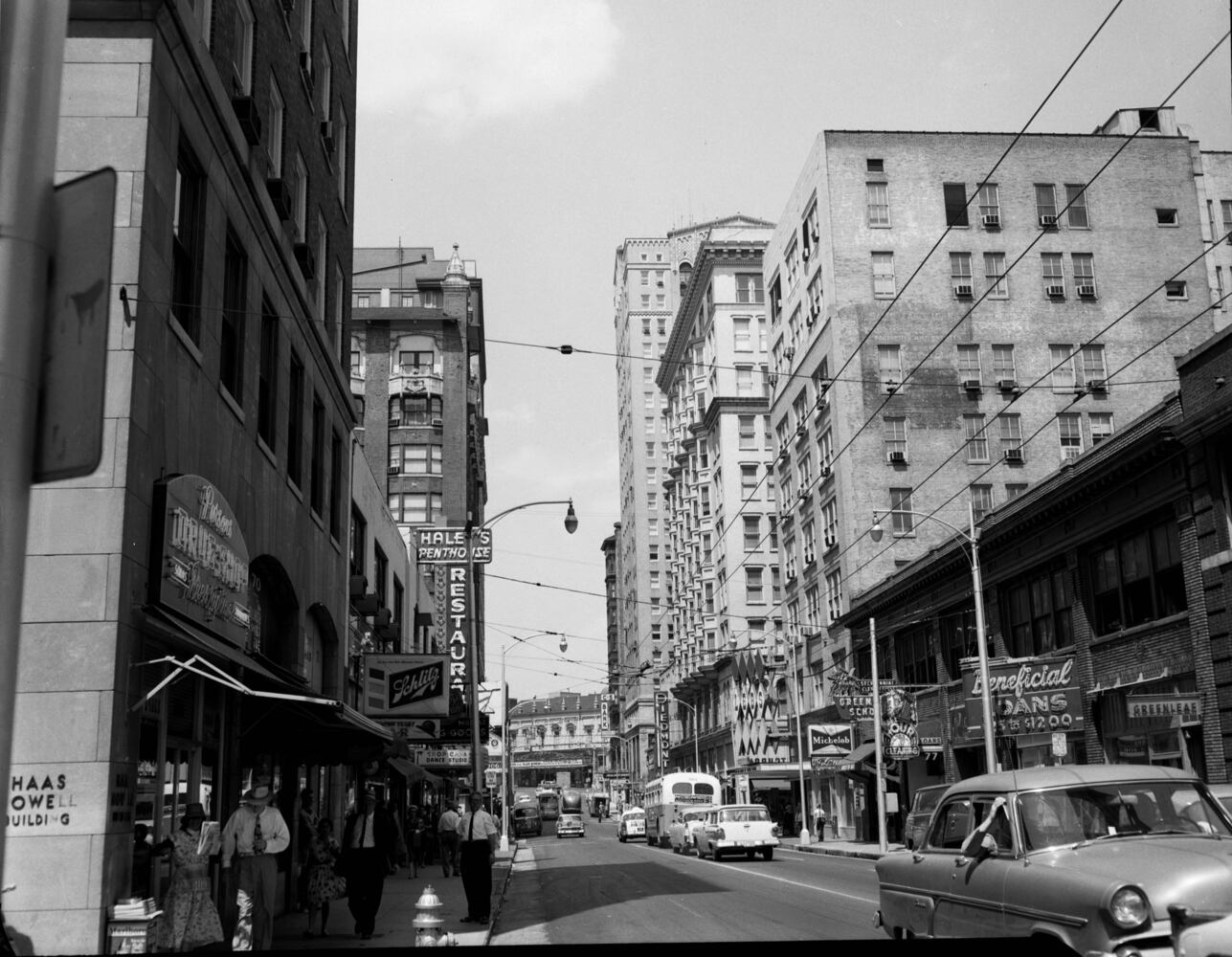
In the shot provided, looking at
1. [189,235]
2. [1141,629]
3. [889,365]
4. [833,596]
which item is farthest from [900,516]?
[189,235]

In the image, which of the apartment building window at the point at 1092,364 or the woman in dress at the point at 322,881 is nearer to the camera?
the woman in dress at the point at 322,881

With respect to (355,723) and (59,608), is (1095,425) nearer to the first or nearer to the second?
(355,723)

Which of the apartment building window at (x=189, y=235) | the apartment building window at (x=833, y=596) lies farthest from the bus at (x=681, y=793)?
the apartment building window at (x=189, y=235)

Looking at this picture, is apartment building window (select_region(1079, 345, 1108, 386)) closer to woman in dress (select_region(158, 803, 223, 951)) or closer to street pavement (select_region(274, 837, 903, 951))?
street pavement (select_region(274, 837, 903, 951))

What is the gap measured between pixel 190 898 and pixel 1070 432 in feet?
152

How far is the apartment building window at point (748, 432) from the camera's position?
99875 millimetres

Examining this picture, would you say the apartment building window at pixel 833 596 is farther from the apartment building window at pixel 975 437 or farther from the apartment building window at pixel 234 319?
the apartment building window at pixel 234 319

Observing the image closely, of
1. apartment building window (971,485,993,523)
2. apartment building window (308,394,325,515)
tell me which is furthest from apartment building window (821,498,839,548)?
apartment building window (308,394,325,515)

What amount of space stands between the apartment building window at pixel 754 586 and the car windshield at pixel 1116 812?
90.1m

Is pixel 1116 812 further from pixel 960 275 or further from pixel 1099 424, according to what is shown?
pixel 1099 424

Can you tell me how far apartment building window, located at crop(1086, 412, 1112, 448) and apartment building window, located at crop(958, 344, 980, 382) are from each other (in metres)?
9.02

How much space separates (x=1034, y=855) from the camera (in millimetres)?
8188

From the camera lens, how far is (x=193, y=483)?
Result: 12.7 meters

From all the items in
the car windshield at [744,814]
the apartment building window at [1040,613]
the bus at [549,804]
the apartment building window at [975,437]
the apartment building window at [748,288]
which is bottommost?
the bus at [549,804]
